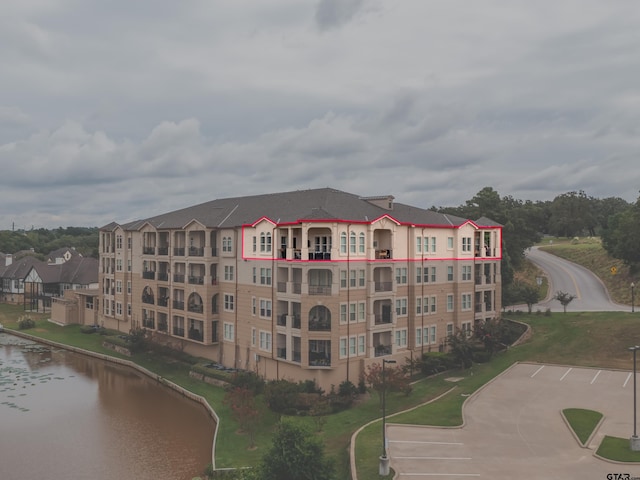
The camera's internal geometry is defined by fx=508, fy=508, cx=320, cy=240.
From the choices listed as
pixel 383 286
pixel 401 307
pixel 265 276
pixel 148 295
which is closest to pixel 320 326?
pixel 383 286

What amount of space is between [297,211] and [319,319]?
12.2m

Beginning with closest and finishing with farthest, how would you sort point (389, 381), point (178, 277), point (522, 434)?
1. point (522, 434)
2. point (389, 381)
3. point (178, 277)

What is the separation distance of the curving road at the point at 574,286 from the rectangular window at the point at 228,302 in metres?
45.7

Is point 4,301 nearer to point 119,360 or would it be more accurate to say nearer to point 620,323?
point 119,360

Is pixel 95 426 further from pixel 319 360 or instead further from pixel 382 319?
pixel 382 319

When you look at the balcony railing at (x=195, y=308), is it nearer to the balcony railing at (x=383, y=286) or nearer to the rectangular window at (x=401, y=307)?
the balcony railing at (x=383, y=286)

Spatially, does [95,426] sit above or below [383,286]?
below

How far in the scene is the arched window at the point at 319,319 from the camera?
151 feet

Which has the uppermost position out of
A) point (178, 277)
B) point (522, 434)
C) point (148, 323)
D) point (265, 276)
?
point (265, 276)

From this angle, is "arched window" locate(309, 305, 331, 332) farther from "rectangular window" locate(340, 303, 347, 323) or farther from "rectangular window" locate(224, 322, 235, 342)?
"rectangular window" locate(224, 322, 235, 342)

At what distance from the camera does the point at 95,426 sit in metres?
42.9

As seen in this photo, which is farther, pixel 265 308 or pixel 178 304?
pixel 178 304

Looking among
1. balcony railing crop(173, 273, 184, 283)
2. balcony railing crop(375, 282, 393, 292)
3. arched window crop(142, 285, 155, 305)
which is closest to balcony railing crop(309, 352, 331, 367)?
balcony railing crop(375, 282, 393, 292)

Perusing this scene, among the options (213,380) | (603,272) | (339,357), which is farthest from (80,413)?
(603,272)
